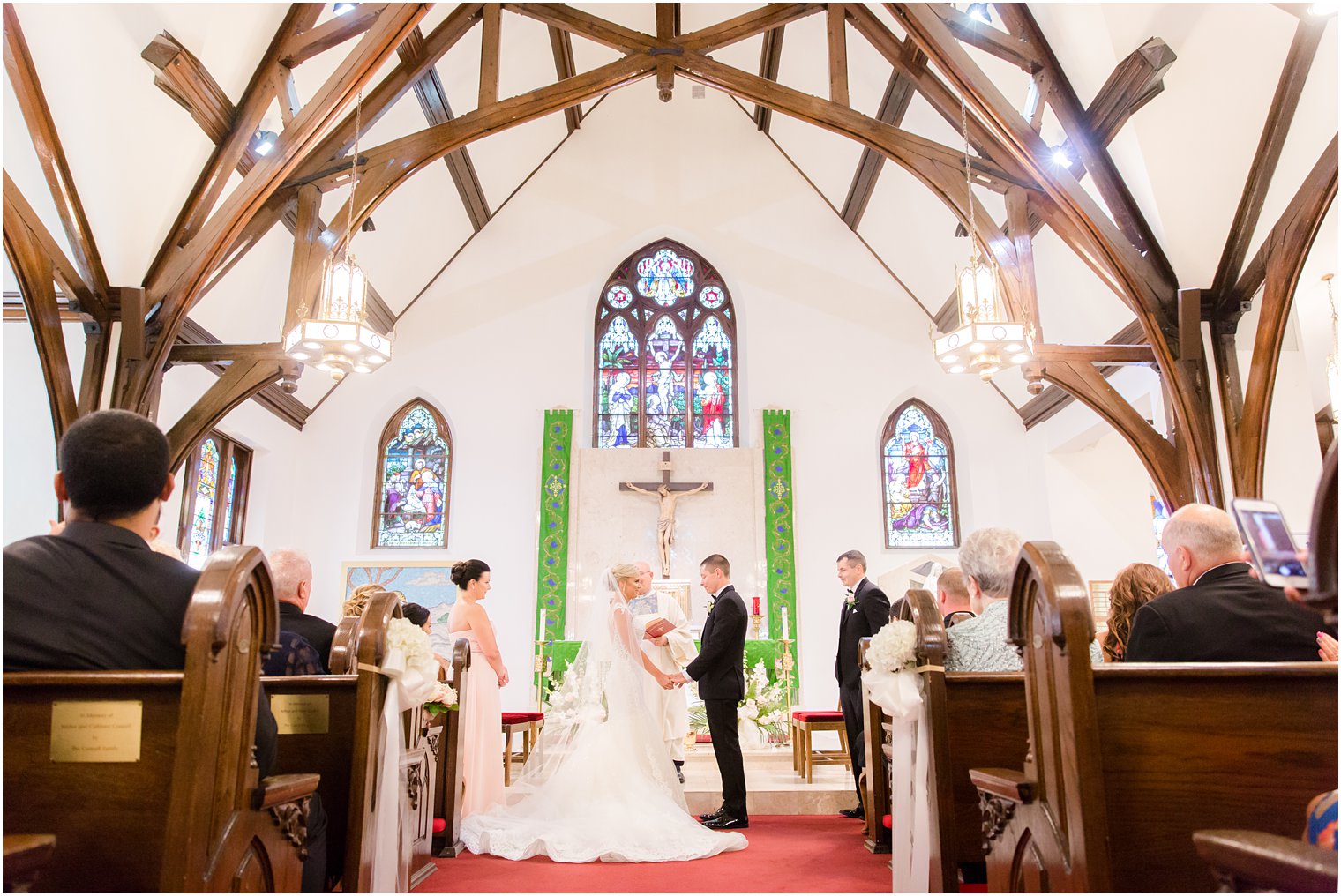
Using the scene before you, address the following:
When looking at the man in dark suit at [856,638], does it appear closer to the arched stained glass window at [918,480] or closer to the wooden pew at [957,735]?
the wooden pew at [957,735]

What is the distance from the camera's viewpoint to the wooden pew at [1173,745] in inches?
77.7

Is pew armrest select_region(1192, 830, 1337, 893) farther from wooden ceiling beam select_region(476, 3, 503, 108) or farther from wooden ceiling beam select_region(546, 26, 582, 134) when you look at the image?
wooden ceiling beam select_region(546, 26, 582, 134)

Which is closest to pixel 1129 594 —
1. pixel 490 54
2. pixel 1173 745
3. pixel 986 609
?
pixel 986 609

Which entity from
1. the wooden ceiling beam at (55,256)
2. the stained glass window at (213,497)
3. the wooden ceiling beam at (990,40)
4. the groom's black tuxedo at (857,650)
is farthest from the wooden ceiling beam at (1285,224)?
the stained glass window at (213,497)

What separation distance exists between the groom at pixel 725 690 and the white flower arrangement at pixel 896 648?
5.92 feet

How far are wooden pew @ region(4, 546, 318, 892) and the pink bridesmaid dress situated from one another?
2.98m

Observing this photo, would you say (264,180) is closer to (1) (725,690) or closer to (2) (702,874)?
(1) (725,690)

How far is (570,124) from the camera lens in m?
10.8

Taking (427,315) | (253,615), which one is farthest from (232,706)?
(427,315)

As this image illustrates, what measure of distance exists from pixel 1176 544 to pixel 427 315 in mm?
9211

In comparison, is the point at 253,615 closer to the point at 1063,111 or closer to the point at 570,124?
the point at 1063,111

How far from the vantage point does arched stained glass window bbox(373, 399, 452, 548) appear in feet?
34.0

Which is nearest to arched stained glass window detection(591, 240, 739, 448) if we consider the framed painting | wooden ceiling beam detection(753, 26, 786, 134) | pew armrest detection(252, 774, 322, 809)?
wooden ceiling beam detection(753, 26, 786, 134)

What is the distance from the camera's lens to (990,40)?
22.0 ft
